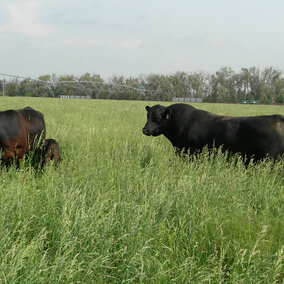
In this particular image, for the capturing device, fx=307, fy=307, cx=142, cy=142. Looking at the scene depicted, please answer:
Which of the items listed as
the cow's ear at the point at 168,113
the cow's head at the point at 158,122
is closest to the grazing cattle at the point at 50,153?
the cow's head at the point at 158,122

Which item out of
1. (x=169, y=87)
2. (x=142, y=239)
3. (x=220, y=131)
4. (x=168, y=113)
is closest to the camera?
(x=142, y=239)

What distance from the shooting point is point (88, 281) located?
7.02 ft

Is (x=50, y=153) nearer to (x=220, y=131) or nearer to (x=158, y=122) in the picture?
(x=158, y=122)

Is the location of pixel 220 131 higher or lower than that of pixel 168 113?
lower

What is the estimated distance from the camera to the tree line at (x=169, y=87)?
372ft

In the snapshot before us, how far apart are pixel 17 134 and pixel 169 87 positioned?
123 m

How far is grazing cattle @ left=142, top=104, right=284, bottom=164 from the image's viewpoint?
5672 mm

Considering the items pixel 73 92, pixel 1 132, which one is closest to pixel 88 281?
pixel 1 132

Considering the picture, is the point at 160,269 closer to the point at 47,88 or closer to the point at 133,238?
the point at 133,238

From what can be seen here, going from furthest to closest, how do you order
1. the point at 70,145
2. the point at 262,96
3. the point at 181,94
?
the point at 181,94, the point at 262,96, the point at 70,145

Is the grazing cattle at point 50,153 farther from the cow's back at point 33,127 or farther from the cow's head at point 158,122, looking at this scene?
the cow's head at point 158,122

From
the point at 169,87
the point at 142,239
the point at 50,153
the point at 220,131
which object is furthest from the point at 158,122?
the point at 169,87

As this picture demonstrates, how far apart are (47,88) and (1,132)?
14846 centimetres

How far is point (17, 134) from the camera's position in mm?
4625
